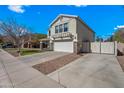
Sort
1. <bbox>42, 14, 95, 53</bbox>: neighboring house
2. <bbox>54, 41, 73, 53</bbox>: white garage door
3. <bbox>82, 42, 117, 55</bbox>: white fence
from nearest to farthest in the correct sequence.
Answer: <bbox>82, 42, 117, 55</bbox>: white fence, <bbox>42, 14, 95, 53</bbox>: neighboring house, <bbox>54, 41, 73, 53</bbox>: white garage door

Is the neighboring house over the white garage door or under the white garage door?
over

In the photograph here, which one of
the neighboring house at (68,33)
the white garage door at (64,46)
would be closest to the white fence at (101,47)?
the neighboring house at (68,33)

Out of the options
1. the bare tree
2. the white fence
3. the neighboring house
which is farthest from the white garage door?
the bare tree

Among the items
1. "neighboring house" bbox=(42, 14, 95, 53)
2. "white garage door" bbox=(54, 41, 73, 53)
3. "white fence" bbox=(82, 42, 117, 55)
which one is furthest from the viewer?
"white garage door" bbox=(54, 41, 73, 53)

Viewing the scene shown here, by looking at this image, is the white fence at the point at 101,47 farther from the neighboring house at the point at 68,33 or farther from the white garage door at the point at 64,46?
the white garage door at the point at 64,46

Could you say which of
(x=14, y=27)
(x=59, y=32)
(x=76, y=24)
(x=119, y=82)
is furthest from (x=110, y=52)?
(x=14, y=27)

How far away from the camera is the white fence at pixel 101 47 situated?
44.9 feet

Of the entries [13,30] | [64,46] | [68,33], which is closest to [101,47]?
[68,33]

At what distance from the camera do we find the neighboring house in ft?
51.1

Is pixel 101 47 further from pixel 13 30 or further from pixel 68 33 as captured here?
pixel 13 30

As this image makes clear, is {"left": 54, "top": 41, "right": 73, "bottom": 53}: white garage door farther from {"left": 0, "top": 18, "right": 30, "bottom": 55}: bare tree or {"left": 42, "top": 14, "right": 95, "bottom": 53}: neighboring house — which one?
{"left": 0, "top": 18, "right": 30, "bottom": 55}: bare tree

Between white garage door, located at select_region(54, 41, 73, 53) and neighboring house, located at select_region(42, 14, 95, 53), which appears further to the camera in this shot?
white garage door, located at select_region(54, 41, 73, 53)
